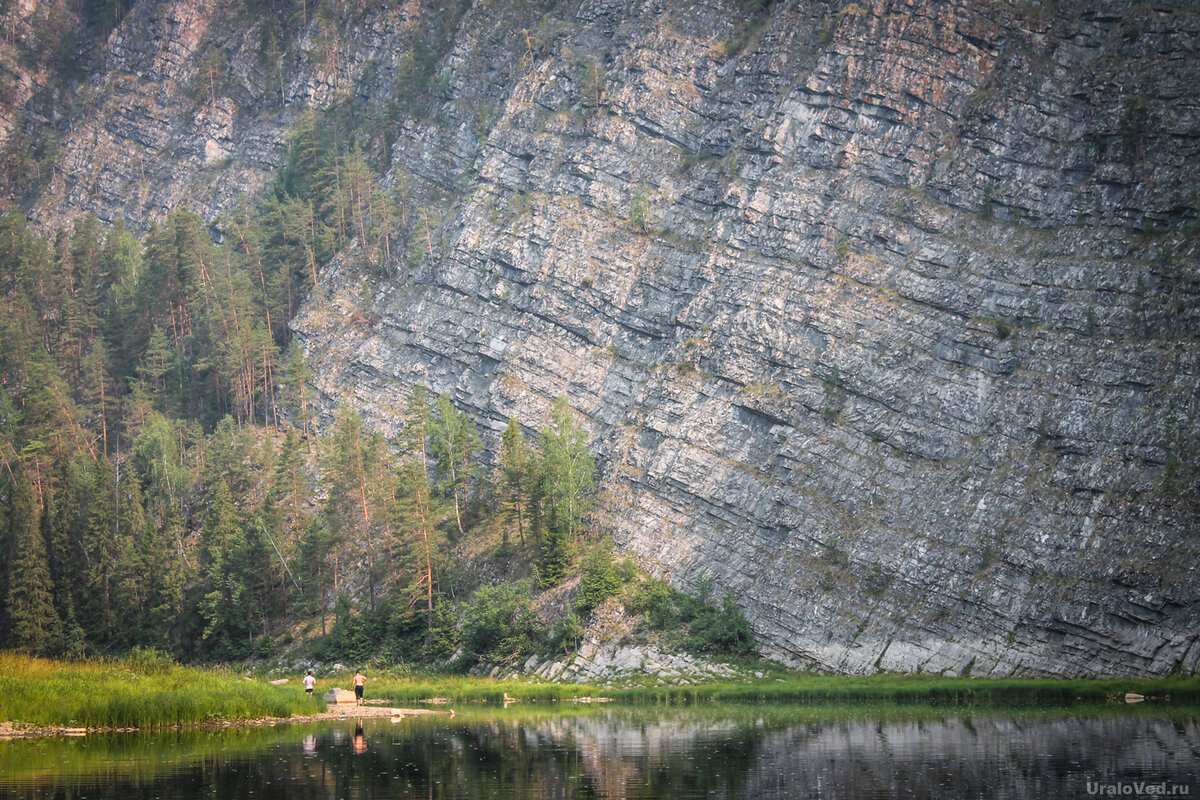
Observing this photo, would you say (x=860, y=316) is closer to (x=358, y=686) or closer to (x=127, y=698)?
(x=358, y=686)

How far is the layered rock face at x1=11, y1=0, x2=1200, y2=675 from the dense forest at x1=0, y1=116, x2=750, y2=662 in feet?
15.2

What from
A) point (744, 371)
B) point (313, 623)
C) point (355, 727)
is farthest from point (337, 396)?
point (355, 727)

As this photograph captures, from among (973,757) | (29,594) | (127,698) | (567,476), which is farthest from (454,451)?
(973,757)

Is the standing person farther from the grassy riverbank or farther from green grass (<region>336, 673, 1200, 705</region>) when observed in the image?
green grass (<region>336, 673, 1200, 705</region>)

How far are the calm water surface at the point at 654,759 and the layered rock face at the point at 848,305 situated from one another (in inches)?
625

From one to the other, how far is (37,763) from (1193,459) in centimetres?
5769

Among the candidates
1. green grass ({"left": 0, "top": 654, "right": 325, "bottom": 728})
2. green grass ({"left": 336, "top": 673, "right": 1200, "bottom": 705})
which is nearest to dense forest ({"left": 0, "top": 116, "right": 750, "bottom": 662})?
green grass ({"left": 336, "top": 673, "right": 1200, "bottom": 705})

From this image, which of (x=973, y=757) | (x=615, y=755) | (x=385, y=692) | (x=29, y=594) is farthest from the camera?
(x=29, y=594)

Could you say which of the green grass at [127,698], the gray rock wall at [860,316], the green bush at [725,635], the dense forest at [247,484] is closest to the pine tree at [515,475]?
the dense forest at [247,484]

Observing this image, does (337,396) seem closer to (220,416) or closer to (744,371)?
(220,416)

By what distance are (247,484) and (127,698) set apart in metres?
45.0

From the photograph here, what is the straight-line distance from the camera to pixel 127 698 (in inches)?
1855

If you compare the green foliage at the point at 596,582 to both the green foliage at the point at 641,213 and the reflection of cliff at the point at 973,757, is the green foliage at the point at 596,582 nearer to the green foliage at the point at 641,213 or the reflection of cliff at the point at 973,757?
the reflection of cliff at the point at 973,757

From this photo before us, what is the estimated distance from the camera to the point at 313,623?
82.3 metres
